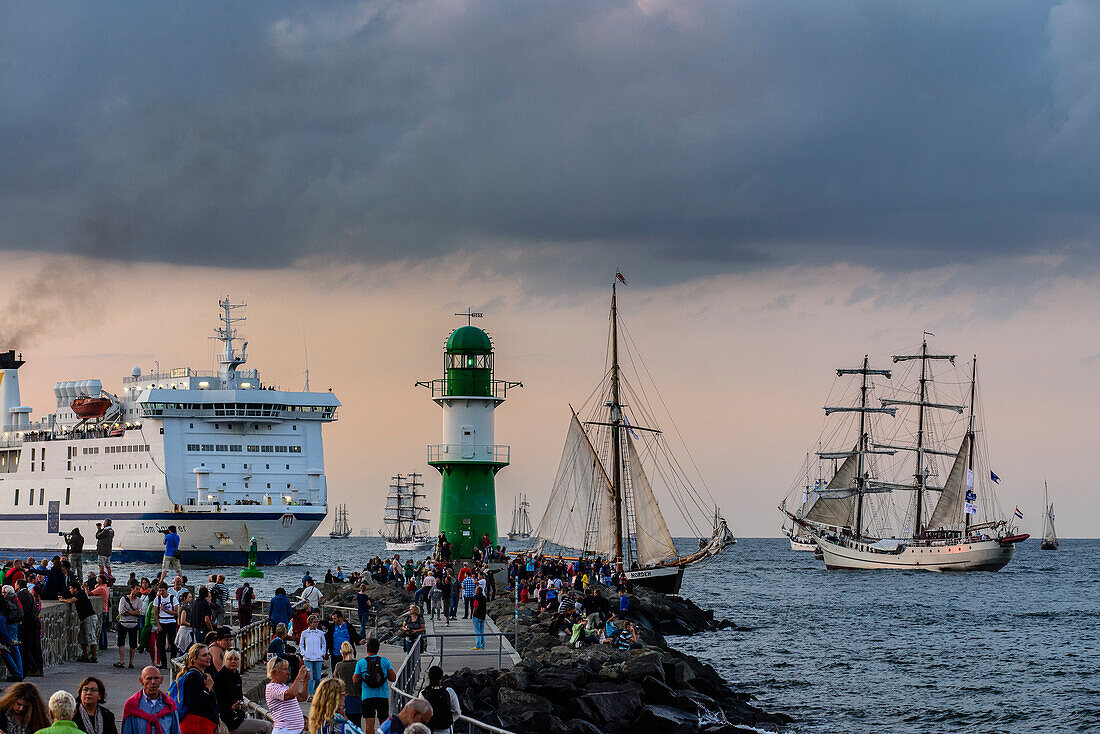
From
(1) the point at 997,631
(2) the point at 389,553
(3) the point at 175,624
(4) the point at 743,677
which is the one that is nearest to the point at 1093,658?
(1) the point at 997,631

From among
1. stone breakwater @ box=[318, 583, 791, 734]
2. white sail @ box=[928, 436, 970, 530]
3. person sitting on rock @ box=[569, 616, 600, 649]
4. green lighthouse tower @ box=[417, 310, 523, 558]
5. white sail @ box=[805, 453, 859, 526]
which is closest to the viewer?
stone breakwater @ box=[318, 583, 791, 734]

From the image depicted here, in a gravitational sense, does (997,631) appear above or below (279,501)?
below

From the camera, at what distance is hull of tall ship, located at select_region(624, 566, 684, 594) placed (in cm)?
5697

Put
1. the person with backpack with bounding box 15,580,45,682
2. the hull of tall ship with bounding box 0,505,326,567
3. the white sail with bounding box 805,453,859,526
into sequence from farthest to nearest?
the white sail with bounding box 805,453,859,526 → the hull of tall ship with bounding box 0,505,326,567 → the person with backpack with bounding box 15,580,45,682

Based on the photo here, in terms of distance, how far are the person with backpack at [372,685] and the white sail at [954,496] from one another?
100m

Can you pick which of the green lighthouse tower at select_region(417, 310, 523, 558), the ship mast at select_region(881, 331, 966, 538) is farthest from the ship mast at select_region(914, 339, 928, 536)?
the green lighthouse tower at select_region(417, 310, 523, 558)

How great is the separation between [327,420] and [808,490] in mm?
74846

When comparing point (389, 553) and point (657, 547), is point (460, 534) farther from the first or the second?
point (389, 553)

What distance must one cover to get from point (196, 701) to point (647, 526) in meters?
46.8

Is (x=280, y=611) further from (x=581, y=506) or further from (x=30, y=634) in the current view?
(x=581, y=506)

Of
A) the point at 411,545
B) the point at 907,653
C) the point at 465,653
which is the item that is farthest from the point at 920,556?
the point at 465,653

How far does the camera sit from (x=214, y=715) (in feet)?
37.3

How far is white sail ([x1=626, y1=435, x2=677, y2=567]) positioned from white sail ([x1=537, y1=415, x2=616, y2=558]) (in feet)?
3.71

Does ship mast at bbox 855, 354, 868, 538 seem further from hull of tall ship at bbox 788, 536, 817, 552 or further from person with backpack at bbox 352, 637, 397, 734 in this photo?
person with backpack at bbox 352, 637, 397, 734
